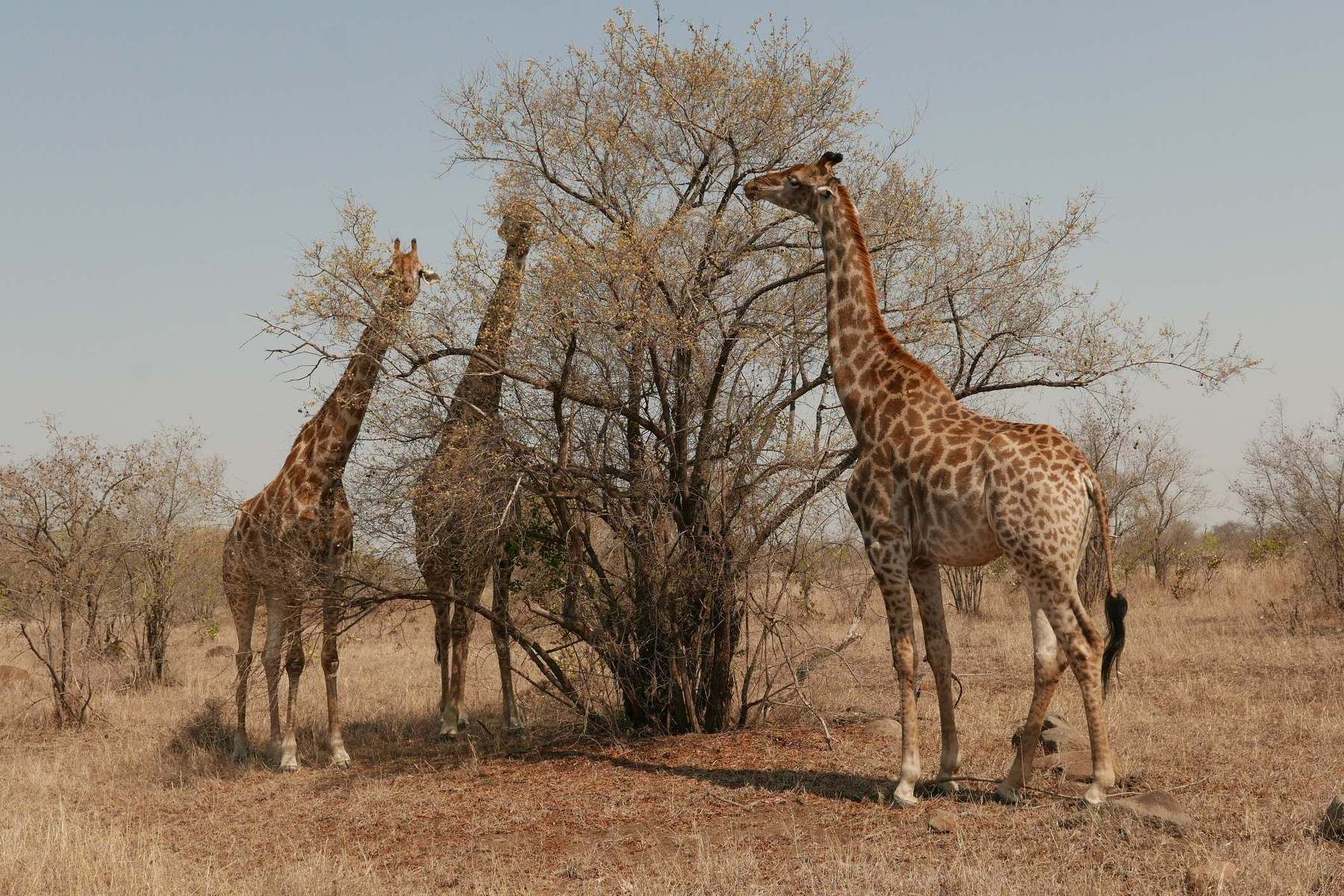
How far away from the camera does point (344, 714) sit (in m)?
12.8

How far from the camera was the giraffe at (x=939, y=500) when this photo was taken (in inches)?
279

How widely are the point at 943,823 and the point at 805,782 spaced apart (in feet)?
5.30

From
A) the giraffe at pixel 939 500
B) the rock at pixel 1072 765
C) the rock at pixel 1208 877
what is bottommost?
the rock at pixel 1208 877

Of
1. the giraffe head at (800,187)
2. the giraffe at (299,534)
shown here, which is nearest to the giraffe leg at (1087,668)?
the giraffe head at (800,187)

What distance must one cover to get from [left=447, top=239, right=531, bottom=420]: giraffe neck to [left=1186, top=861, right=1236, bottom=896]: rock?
5.79 metres

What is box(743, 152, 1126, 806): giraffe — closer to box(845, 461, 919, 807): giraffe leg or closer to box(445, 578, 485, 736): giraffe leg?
box(845, 461, 919, 807): giraffe leg

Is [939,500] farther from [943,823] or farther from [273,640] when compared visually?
[273,640]

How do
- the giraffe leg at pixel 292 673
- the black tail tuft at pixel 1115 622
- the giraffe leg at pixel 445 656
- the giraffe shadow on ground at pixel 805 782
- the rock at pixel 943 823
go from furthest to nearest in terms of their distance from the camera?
the giraffe leg at pixel 445 656 → the giraffe leg at pixel 292 673 → the giraffe shadow on ground at pixel 805 782 → the black tail tuft at pixel 1115 622 → the rock at pixel 943 823

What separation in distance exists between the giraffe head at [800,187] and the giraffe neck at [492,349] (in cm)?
218

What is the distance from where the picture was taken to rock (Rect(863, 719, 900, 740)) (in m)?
9.82

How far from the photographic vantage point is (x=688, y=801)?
8.00m

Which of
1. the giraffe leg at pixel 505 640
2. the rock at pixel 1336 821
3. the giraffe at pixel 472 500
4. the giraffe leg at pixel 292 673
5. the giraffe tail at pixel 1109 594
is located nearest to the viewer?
the rock at pixel 1336 821

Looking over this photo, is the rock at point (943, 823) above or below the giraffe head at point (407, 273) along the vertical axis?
below

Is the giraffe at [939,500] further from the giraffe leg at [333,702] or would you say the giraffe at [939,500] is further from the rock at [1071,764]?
the giraffe leg at [333,702]
